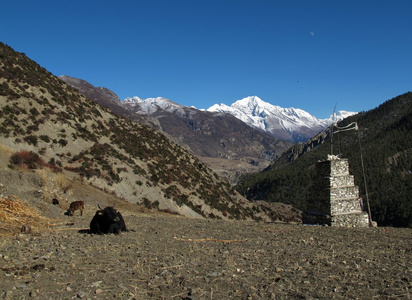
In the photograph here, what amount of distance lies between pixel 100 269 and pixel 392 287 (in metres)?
6.35

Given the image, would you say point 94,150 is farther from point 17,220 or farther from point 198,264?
point 198,264

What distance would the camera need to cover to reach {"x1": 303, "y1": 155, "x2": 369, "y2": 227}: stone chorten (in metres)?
16.2

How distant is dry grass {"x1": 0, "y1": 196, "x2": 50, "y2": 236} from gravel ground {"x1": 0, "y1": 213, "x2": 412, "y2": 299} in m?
0.61

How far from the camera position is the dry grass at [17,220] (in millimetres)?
10828

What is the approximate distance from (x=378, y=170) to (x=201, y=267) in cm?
11167

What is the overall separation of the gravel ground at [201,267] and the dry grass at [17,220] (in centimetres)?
61

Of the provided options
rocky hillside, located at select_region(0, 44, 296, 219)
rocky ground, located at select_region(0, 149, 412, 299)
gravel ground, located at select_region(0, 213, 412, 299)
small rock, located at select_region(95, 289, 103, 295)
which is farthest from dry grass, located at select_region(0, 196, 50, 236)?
rocky hillside, located at select_region(0, 44, 296, 219)

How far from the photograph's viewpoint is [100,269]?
7477mm

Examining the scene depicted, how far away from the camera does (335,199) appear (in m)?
16.4

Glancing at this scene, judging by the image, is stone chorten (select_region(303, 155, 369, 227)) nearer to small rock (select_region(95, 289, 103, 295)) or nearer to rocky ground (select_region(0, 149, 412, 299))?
rocky ground (select_region(0, 149, 412, 299))

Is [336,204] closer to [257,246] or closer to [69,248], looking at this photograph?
[257,246]

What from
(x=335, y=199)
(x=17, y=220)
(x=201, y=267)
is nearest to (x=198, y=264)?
(x=201, y=267)

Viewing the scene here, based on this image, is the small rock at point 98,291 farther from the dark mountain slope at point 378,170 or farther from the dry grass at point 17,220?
the dark mountain slope at point 378,170

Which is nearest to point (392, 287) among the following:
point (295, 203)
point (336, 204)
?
point (336, 204)
